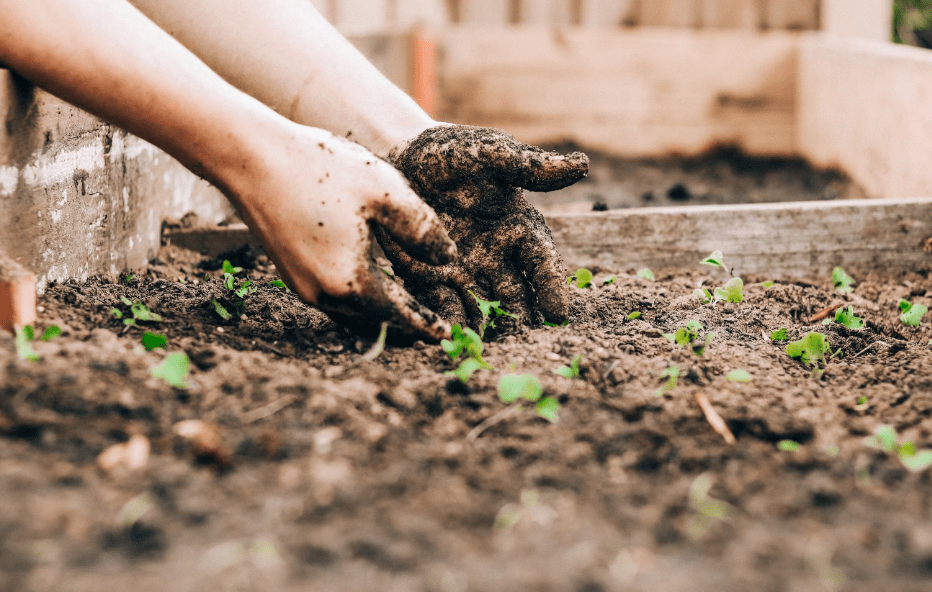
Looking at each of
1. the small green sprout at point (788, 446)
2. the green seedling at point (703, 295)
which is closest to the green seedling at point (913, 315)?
the green seedling at point (703, 295)

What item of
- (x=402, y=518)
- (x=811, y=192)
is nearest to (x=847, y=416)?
(x=402, y=518)

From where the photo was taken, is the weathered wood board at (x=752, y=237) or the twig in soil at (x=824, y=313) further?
the weathered wood board at (x=752, y=237)

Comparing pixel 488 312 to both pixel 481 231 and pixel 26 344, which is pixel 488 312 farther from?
pixel 26 344

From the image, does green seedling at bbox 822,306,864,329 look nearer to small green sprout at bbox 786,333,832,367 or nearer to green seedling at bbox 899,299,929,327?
green seedling at bbox 899,299,929,327

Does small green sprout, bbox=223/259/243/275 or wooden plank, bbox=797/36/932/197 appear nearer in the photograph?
small green sprout, bbox=223/259/243/275

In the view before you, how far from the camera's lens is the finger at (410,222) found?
130cm

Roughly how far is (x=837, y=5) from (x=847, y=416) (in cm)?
371

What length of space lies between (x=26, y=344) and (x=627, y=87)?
3.44m

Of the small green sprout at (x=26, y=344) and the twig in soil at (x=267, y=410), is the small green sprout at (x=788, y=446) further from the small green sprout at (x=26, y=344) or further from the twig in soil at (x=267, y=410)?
the small green sprout at (x=26, y=344)

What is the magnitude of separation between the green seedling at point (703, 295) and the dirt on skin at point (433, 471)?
1.19 feet

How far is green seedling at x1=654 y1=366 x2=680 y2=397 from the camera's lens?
1.13m

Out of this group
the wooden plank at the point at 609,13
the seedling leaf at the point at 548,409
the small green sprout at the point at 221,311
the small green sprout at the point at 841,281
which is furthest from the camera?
the wooden plank at the point at 609,13

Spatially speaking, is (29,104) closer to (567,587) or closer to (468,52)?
(567,587)

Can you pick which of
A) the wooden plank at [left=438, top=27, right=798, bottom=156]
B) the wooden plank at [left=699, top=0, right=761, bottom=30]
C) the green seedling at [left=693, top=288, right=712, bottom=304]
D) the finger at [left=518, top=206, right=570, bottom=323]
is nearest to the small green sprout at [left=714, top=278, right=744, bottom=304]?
the green seedling at [left=693, top=288, right=712, bottom=304]
